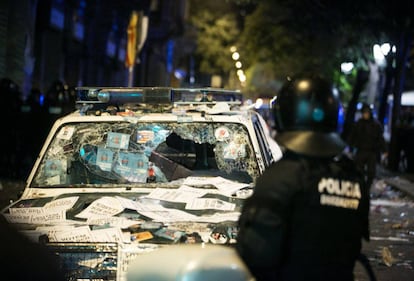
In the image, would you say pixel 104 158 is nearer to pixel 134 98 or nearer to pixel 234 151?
pixel 134 98

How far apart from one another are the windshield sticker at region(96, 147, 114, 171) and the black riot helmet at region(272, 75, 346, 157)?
2649mm

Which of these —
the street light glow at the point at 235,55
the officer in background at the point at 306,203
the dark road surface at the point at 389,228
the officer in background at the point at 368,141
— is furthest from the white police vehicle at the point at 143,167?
the street light glow at the point at 235,55

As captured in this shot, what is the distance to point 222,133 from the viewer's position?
562cm

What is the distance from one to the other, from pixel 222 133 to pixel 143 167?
71 centimetres

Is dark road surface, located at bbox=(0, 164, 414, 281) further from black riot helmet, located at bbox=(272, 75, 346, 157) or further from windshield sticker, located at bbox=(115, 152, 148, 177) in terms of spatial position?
black riot helmet, located at bbox=(272, 75, 346, 157)

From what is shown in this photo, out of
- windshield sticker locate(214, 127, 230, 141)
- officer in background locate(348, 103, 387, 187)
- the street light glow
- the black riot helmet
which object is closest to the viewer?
the black riot helmet

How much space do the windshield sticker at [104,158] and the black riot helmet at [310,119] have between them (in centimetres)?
265

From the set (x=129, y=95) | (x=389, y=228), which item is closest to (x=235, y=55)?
(x=389, y=228)

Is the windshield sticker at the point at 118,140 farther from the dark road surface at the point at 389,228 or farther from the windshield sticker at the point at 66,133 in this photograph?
the dark road surface at the point at 389,228

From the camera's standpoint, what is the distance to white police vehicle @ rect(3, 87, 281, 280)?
4492mm

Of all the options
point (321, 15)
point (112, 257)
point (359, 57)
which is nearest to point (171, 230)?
point (112, 257)

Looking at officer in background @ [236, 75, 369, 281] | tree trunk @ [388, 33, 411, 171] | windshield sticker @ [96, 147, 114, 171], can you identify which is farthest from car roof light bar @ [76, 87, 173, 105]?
tree trunk @ [388, 33, 411, 171]

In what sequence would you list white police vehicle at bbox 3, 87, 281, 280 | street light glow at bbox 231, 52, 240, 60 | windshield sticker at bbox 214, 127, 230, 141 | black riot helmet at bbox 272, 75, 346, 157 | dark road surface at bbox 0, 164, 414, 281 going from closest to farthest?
black riot helmet at bbox 272, 75, 346, 157 < white police vehicle at bbox 3, 87, 281, 280 < windshield sticker at bbox 214, 127, 230, 141 < dark road surface at bbox 0, 164, 414, 281 < street light glow at bbox 231, 52, 240, 60

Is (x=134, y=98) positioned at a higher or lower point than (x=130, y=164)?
higher
